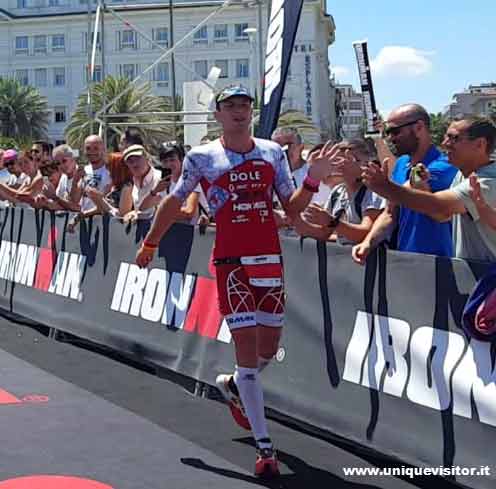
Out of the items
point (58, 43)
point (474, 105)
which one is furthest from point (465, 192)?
point (58, 43)

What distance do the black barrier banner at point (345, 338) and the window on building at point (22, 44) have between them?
9096 centimetres

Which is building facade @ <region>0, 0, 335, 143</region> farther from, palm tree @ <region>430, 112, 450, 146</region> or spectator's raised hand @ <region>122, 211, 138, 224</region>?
spectator's raised hand @ <region>122, 211, 138, 224</region>

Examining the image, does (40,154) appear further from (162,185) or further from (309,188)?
(309,188)

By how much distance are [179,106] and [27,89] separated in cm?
1908

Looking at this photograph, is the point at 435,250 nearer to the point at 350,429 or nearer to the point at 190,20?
the point at 350,429

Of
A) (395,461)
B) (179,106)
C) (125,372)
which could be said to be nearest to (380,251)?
(395,461)

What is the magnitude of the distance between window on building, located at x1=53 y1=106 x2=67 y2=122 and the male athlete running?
300ft

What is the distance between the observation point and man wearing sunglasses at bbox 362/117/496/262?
4406 mm

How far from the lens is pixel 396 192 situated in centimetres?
447

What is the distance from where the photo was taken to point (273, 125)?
27.4ft

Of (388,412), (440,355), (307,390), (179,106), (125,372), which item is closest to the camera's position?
(440,355)

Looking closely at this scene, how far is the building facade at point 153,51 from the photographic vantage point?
85500 mm

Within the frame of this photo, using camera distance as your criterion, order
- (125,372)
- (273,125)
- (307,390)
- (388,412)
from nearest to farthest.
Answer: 1. (388,412)
2. (307,390)
3. (125,372)
4. (273,125)

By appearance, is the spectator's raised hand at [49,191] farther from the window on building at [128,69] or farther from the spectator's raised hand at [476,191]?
the window on building at [128,69]
